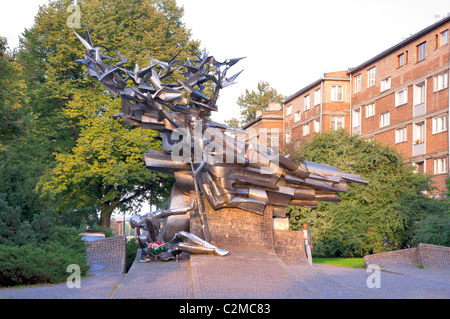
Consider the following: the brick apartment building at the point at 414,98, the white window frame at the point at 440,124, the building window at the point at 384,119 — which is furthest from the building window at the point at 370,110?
the white window frame at the point at 440,124

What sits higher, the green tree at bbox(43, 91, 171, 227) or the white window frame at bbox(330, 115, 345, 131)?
the white window frame at bbox(330, 115, 345, 131)

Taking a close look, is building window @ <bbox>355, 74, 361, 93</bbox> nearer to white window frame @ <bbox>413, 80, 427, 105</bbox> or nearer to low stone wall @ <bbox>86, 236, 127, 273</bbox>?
white window frame @ <bbox>413, 80, 427, 105</bbox>

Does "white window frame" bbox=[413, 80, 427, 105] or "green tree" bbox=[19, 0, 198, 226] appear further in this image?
"white window frame" bbox=[413, 80, 427, 105]

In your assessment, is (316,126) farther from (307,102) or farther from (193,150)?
(193,150)

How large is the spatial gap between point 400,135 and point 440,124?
4.73m

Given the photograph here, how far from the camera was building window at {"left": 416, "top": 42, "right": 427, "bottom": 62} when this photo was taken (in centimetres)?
3653

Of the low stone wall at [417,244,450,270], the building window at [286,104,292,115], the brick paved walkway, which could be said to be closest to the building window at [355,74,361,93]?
the building window at [286,104,292,115]

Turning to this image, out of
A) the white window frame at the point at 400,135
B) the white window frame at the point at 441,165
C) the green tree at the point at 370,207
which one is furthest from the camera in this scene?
the white window frame at the point at 400,135

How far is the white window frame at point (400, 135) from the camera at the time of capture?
3900 centimetres

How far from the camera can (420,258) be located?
19719 mm

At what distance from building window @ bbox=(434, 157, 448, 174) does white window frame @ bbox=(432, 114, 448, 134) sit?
1.88 m

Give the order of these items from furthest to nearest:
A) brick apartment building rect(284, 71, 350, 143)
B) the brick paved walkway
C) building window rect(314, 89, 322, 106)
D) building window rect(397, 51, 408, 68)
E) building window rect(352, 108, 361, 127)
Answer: building window rect(314, 89, 322, 106) → brick apartment building rect(284, 71, 350, 143) → building window rect(352, 108, 361, 127) → building window rect(397, 51, 408, 68) → the brick paved walkway

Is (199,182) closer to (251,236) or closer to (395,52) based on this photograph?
(251,236)

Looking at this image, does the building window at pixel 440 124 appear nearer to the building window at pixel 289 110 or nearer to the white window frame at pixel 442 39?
the white window frame at pixel 442 39
